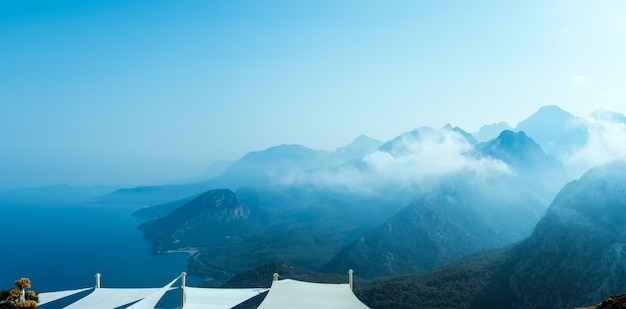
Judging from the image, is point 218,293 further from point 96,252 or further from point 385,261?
point 96,252

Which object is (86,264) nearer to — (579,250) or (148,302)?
(579,250)

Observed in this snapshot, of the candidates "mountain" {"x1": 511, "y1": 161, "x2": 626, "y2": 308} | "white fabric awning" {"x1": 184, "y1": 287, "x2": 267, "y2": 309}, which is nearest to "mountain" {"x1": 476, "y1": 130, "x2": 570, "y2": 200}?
"mountain" {"x1": 511, "y1": 161, "x2": 626, "y2": 308}

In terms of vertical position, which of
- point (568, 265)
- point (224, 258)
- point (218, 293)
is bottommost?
point (224, 258)

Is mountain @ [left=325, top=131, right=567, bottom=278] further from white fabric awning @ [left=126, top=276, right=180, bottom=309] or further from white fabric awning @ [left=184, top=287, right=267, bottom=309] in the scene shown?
white fabric awning @ [left=126, top=276, right=180, bottom=309]

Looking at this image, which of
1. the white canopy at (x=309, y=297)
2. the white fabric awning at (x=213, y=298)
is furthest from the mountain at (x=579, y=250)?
the white fabric awning at (x=213, y=298)

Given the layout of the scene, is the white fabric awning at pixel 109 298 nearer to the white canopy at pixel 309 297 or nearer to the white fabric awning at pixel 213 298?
the white fabric awning at pixel 213 298

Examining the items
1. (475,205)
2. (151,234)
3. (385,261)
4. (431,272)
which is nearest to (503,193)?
(475,205)

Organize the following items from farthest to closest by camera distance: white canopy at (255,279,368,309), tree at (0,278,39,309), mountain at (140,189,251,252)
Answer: mountain at (140,189,251,252) < white canopy at (255,279,368,309) < tree at (0,278,39,309)
